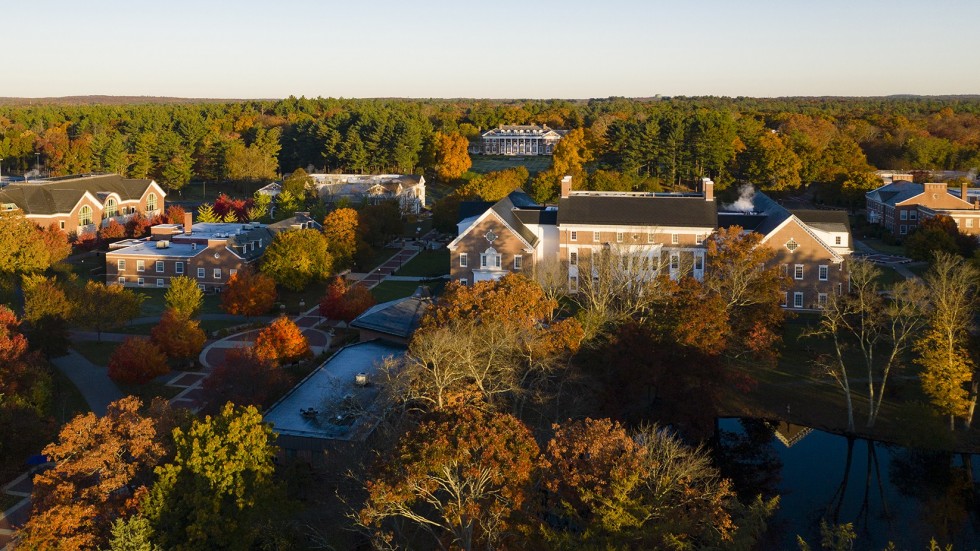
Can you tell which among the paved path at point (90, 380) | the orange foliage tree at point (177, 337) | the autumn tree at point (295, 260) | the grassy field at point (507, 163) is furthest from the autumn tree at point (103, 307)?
the grassy field at point (507, 163)

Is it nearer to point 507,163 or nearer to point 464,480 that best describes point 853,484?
point 464,480

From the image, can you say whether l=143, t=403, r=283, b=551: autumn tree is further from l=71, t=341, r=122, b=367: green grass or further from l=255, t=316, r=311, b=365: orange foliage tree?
l=71, t=341, r=122, b=367: green grass

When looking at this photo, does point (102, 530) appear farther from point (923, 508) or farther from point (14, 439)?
point (923, 508)

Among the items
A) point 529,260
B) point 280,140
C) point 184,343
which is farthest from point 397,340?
point 280,140

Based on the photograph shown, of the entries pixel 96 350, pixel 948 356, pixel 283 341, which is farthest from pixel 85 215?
pixel 948 356

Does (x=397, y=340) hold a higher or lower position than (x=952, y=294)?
lower

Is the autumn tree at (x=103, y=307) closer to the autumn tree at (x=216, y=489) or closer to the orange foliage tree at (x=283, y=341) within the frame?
the orange foliage tree at (x=283, y=341)

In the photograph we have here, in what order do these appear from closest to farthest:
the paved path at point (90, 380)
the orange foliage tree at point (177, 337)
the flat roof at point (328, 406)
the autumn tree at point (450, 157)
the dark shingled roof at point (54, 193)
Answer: the flat roof at point (328, 406) → the paved path at point (90, 380) → the orange foliage tree at point (177, 337) → the dark shingled roof at point (54, 193) → the autumn tree at point (450, 157)
